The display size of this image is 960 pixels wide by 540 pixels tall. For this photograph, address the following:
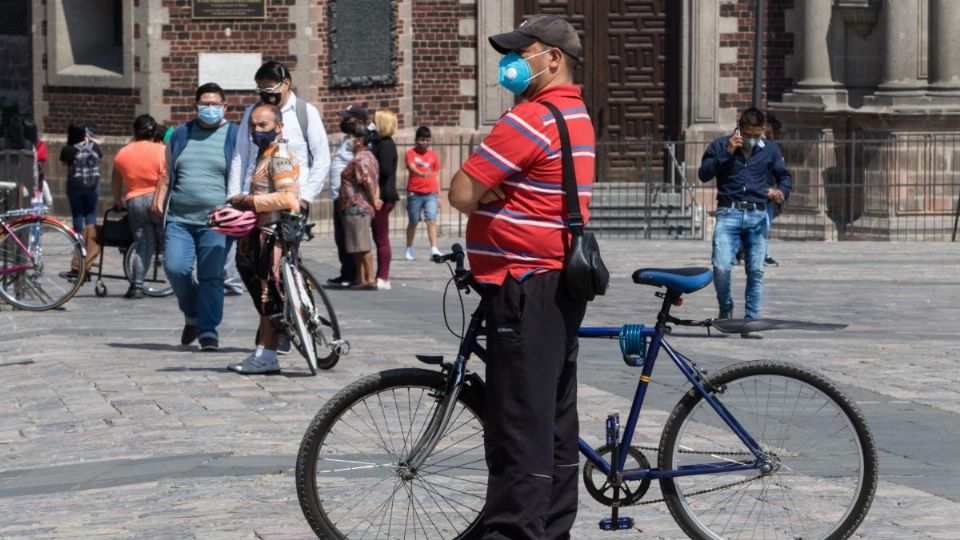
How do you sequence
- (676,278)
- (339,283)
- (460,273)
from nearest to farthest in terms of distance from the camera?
(460,273) < (676,278) < (339,283)

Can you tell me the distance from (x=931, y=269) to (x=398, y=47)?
899 centimetres

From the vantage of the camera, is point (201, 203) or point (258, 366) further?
point (201, 203)

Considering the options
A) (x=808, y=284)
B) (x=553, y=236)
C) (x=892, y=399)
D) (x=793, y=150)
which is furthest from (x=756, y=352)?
(x=793, y=150)

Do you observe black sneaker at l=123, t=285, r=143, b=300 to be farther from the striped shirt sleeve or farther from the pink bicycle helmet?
the striped shirt sleeve

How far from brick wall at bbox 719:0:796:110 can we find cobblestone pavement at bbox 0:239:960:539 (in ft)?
30.7

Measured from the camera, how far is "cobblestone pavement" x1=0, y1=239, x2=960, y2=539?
23.8 feet

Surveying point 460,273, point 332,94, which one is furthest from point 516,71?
point 332,94

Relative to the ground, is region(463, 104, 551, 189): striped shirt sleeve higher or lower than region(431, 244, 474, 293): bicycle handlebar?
higher

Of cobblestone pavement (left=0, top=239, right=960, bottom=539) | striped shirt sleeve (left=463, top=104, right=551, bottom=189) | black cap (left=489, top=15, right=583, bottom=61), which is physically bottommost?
cobblestone pavement (left=0, top=239, right=960, bottom=539)

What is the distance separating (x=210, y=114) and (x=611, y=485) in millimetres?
6181

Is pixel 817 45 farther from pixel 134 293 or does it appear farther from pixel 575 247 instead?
pixel 575 247

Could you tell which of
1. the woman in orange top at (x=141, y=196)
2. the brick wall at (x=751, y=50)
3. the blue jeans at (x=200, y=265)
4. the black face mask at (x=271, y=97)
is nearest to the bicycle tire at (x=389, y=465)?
the black face mask at (x=271, y=97)

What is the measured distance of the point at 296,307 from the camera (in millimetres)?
10617

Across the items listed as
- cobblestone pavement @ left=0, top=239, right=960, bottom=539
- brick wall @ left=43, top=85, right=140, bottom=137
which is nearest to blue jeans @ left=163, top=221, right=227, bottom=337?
cobblestone pavement @ left=0, top=239, right=960, bottom=539
